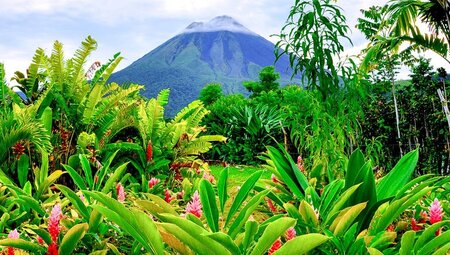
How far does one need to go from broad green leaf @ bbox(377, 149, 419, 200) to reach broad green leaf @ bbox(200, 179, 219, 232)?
79 cm

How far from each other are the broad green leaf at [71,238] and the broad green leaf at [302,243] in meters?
0.58

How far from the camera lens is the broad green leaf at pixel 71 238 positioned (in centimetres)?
141

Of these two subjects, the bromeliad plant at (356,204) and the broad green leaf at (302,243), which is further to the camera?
the bromeliad plant at (356,204)

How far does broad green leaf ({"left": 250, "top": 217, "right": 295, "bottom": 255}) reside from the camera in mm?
1133

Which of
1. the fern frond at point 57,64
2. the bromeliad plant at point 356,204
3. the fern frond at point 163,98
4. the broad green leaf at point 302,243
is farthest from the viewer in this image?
the fern frond at point 163,98

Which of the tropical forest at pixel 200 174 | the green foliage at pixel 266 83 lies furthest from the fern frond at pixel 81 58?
the green foliage at pixel 266 83

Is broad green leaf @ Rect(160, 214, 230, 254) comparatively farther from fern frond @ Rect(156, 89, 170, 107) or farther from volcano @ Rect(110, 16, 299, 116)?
volcano @ Rect(110, 16, 299, 116)

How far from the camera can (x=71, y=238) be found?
55.8 inches

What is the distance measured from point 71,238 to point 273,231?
60 centimetres

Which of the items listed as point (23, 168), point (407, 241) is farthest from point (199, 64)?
point (407, 241)

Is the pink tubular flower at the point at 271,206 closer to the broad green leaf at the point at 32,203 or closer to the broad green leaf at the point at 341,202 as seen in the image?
the broad green leaf at the point at 341,202

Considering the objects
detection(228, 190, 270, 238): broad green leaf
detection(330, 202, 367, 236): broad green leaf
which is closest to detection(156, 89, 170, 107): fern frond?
detection(228, 190, 270, 238): broad green leaf

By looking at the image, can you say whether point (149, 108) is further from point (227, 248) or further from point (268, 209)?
point (227, 248)

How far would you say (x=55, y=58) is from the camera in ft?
11.7
